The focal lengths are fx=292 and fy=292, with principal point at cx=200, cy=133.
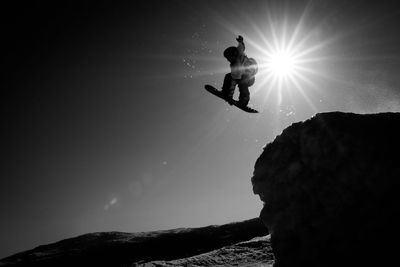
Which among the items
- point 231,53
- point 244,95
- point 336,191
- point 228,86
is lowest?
point 336,191

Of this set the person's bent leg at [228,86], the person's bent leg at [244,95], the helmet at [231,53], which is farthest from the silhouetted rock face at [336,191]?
the helmet at [231,53]

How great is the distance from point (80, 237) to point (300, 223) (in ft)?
94.7

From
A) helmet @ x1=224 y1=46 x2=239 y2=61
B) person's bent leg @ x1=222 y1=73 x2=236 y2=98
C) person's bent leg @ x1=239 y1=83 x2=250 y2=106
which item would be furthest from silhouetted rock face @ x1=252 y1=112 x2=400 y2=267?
helmet @ x1=224 y1=46 x2=239 y2=61

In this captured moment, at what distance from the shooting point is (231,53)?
35.1ft

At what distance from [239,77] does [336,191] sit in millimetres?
5521

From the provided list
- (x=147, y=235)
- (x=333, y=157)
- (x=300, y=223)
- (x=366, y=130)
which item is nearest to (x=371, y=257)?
(x=300, y=223)

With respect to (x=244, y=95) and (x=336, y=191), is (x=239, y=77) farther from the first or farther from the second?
(x=336, y=191)

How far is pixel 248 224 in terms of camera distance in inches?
1179

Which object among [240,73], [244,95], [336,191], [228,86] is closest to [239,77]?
[240,73]

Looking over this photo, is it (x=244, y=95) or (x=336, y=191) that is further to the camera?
(x=244, y=95)

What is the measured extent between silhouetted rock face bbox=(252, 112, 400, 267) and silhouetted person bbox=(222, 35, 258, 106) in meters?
2.83

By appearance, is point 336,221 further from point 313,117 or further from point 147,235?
point 147,235

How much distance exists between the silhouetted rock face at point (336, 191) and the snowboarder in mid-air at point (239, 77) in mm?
2846

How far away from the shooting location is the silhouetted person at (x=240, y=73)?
10.8m
